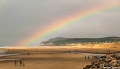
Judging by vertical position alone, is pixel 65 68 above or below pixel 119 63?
below

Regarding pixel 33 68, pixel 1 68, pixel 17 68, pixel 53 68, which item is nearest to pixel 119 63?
pixel 53 68

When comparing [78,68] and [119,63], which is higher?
[119,63]

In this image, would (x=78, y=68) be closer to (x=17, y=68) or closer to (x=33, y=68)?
(x=33, y=68)

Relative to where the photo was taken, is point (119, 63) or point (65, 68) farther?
point (65, 68)

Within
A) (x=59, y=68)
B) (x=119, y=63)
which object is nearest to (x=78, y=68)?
(x=59, y=68)

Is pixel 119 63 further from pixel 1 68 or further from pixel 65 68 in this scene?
pixel 1 68

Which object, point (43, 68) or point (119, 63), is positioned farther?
point (43, 68)

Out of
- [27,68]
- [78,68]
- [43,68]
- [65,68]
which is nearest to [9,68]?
[27,68]
